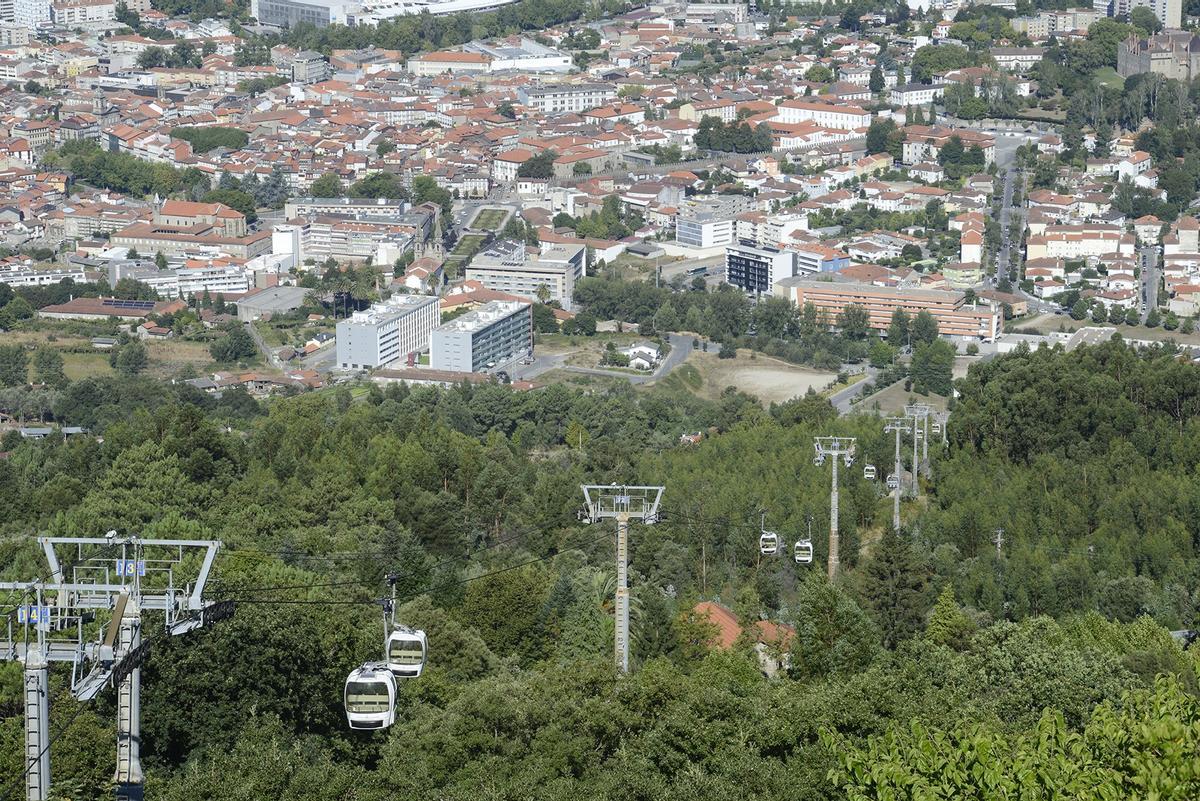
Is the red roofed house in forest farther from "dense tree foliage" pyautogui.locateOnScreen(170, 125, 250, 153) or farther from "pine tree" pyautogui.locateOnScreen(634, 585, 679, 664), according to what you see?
"dense tree foliage" pyautogui.locateOnScreen(170, 125, 250, 153)

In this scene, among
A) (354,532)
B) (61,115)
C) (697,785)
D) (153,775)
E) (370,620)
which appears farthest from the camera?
(61,115)

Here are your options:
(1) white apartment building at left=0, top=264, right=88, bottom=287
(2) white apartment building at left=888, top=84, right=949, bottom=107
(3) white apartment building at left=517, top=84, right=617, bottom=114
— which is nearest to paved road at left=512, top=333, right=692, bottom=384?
(1) white apartment building at left=0, top=264, right=88, bottom=287

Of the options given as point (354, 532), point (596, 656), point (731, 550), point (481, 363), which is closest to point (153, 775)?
point (596, 656)

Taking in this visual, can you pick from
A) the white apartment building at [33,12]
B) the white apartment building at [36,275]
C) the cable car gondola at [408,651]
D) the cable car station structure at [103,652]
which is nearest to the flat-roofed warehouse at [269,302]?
the white apartment building at [36,275]

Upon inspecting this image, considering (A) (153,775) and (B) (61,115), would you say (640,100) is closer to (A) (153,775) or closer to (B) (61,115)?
(B) (61,115)

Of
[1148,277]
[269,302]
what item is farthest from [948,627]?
[1148,277]
